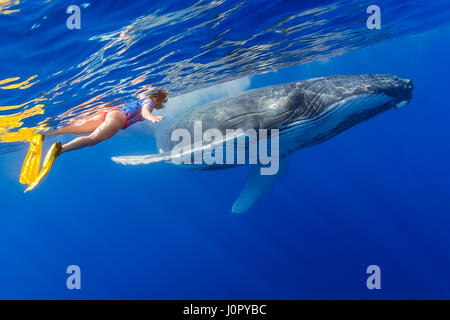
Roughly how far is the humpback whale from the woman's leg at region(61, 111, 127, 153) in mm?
1308

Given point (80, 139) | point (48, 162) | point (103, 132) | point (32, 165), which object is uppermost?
point (103, 132)

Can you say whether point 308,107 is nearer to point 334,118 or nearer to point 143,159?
point 334,118

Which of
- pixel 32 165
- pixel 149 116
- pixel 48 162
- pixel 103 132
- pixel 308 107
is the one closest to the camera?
pixel 48 162

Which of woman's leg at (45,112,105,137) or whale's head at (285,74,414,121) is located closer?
whale's head at (285,74,414,121)

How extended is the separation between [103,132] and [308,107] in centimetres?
462

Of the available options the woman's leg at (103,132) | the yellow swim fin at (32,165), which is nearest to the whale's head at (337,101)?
the woman's leg at (103,132)

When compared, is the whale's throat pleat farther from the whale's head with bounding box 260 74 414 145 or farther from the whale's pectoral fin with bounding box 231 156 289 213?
the whale's pectoral fin with bounding box 231 156 289 213

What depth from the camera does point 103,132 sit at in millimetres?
6992

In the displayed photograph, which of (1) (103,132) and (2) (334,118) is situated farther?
(1) (103,132)

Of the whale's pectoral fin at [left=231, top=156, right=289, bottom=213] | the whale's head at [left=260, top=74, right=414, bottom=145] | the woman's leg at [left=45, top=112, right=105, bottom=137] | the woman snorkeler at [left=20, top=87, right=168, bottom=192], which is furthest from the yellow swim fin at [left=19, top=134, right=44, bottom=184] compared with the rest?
the whale's pectoral fin at [left=231, top=156, right=289, bottom=213]

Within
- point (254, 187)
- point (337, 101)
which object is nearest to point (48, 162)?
point (337, 101)

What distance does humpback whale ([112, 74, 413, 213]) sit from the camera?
5816 mm
